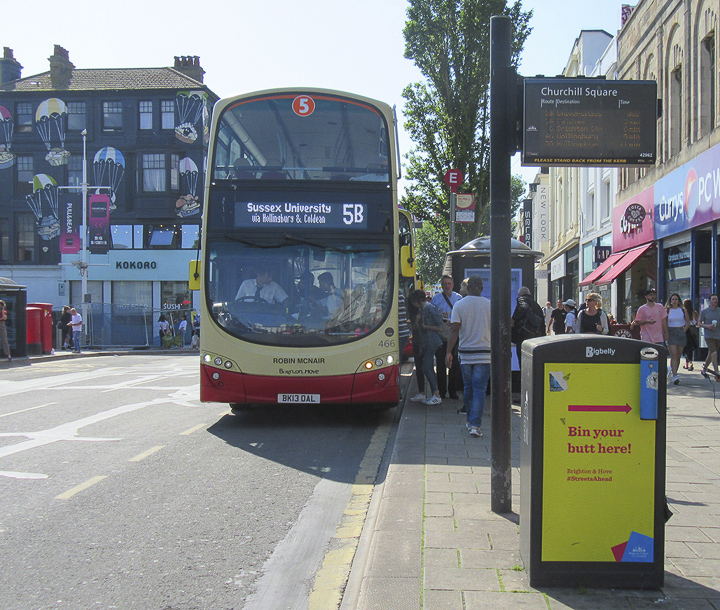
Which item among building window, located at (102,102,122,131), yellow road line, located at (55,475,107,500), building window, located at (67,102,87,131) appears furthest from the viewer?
building window, located at (67,102,87,131)

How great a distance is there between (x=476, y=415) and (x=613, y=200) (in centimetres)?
2136

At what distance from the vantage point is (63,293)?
139ft

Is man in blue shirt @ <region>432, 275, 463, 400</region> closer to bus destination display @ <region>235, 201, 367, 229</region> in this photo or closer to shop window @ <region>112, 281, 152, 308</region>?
bus destination display @ <region>235, 201, 367, 229</region>

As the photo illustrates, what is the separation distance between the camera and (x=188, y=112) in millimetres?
41062

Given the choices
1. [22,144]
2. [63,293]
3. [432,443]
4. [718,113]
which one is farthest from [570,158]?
[22,144]

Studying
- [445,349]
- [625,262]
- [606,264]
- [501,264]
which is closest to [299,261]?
[445,349]

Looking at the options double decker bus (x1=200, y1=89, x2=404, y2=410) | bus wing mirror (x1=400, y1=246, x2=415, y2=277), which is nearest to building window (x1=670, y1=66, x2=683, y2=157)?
double decker bus (x1=200, y1=89, x2=404, y2=410)

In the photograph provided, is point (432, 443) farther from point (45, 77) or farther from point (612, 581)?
point (45, 77)

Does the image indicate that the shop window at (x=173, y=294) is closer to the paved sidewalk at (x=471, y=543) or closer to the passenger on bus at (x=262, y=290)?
the passenger on bus at (x=262, y=290)

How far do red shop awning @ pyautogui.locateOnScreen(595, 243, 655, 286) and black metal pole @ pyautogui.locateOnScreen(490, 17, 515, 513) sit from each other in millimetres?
17641

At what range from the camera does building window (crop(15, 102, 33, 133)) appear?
43000 millimetres

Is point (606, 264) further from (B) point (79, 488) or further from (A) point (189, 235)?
(A) point (189, 235)

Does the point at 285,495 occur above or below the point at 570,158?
below

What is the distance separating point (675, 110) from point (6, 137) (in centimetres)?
3923
